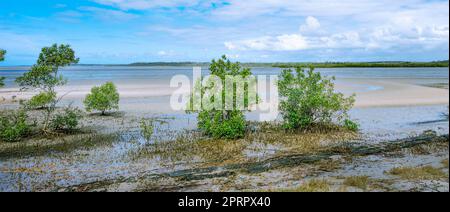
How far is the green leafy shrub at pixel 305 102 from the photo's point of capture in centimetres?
1596

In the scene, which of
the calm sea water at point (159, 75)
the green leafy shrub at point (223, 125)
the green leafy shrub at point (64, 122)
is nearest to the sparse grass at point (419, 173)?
the green leafy shrub at point (223, 125)

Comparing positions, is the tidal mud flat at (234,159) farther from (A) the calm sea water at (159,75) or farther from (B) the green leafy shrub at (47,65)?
(A) the calm sea water at (159,75)

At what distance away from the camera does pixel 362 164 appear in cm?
1118

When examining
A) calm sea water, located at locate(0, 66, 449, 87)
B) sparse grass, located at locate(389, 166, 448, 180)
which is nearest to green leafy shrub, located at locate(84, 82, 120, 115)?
sparse grass, located at locate(389, 166, 448, 180)

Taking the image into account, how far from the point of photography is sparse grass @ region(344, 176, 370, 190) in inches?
363

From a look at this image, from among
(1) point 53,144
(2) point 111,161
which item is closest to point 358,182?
(2) point 111,161

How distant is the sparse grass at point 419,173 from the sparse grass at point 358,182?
0.93 meters

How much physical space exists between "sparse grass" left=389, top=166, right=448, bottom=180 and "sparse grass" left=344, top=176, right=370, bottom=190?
934 millimetres

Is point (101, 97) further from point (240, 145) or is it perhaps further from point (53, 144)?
point (240, 145)

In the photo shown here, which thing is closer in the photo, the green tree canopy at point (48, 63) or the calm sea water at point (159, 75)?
the green tree canopy at point (48, 63)

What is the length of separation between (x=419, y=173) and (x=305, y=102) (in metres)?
6.61

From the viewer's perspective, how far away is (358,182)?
941cm
